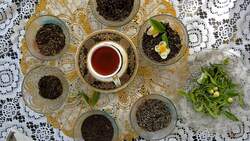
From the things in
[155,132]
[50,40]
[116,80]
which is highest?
[50,40]

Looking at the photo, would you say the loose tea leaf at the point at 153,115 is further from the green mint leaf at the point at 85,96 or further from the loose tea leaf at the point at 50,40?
the loose tea leaf at the point at 50,40

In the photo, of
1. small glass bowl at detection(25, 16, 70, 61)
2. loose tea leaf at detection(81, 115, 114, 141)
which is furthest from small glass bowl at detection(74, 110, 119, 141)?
small glass bowl at detection(25, 16, 70, 61)

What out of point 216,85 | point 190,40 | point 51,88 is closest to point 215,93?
point 216,85

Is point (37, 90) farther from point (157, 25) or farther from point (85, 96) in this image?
point (157, 25)

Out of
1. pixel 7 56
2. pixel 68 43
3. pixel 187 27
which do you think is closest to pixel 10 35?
pixel 7 56

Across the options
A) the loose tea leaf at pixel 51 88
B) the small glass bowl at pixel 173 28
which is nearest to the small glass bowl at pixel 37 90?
the loose tea leaf at pixel 51 88
